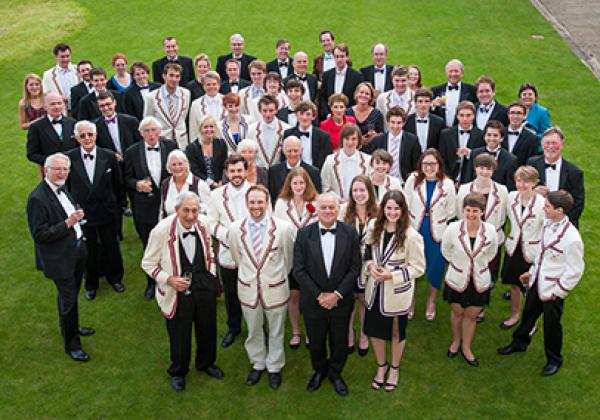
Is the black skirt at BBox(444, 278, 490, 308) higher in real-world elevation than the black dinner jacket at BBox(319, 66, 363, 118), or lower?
lower

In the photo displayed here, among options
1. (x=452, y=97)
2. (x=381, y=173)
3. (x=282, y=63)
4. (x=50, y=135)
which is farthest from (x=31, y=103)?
(x=452, y=97)

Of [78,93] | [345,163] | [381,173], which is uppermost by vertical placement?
[381,173]

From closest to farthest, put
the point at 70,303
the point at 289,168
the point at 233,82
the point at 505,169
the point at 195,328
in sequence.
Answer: the point at 195,328, the point at 70,303, the point at 289,168, the point at 505,169, the point at 233,82

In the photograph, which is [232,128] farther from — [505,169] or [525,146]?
[525,146]

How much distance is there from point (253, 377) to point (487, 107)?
4954mm

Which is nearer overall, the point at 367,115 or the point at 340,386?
the point at 340,386

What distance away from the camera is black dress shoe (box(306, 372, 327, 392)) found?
6312 mm

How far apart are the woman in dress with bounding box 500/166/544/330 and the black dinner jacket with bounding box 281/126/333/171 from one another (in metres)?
2.32

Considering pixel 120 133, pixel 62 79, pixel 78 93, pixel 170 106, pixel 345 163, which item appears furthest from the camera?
pixel 62 79

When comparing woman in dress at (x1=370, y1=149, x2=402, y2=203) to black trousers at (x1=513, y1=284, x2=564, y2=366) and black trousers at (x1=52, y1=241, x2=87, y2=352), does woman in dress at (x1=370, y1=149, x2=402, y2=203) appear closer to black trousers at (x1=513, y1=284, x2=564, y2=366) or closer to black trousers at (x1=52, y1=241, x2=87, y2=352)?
black trousers at (x1=513, y1=284, x2=564, y2=366)

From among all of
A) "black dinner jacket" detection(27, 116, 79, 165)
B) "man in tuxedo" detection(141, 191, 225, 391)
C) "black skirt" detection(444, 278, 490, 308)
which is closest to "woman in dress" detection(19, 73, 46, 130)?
"black dinner jacket" detection(27, 116, 79, 165)

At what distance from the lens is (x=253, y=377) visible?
21.1ft

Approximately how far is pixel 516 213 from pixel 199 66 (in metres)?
5.93

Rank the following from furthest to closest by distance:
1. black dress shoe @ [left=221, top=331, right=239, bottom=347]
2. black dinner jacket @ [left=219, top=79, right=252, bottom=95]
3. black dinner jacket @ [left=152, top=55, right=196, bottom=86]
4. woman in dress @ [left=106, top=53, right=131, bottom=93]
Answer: black dinner jacket @ [left=152, top=55, right=196, bottom=86] → woman in dress @ [left=106, top=53, right=131, bottom=93] → black dinner jacket @ [left=219, top=79, right=252, bottom=95] → black dress shoe @ [left=221, top=331, right=239, bottom=347]
